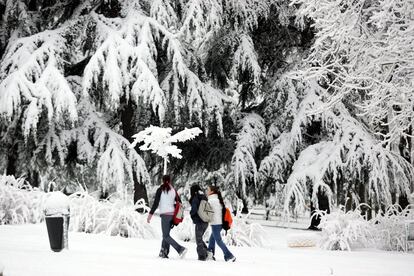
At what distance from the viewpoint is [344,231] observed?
14.6 m

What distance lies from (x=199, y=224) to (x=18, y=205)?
6737mm

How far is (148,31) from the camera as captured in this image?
18.0 metres

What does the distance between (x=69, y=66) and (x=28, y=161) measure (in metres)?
3.53

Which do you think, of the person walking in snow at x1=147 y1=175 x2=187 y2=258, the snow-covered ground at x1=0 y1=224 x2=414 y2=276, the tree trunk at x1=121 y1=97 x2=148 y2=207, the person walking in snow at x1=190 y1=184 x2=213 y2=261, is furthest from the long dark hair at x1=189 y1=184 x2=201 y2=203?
the tree trunk at x1=121 y1=97 x2=148 y2=207

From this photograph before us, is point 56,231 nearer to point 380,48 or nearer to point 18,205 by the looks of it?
point 18,205

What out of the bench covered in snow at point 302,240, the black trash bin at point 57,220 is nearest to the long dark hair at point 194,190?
the black trash bin at point 57,220

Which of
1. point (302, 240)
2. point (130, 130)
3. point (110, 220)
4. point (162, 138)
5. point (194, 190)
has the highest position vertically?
point (130, 130)

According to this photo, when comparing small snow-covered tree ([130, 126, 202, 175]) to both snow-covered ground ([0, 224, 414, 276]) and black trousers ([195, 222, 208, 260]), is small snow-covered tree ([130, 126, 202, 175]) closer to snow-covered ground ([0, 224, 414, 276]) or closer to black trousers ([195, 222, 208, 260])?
snow-covered ground ([0, 224, 414, 276])

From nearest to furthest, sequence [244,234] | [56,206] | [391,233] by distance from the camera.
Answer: [56,206] → [244,234] → [391,233]

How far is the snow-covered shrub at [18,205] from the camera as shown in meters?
15.0

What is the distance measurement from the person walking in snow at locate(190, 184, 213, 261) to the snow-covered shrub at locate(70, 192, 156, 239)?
3999 mm

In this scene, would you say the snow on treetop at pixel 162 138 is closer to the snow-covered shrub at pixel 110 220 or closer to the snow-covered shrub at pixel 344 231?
the snow-covered shrub at pixel 110 220

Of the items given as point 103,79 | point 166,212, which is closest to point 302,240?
point 166,212

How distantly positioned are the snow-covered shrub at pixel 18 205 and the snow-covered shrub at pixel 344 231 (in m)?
7.44
